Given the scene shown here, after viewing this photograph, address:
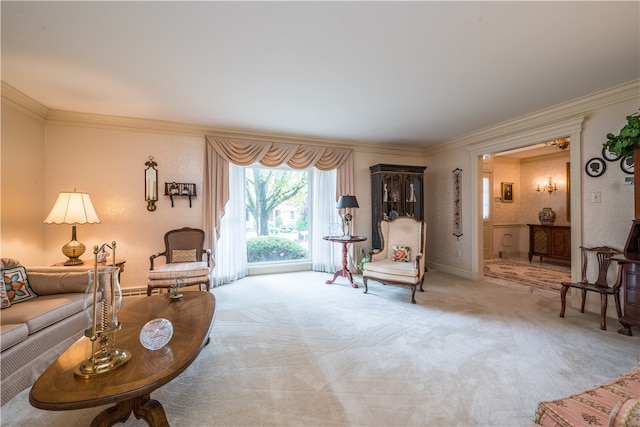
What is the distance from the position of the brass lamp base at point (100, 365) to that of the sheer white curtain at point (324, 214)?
3932 millimetres

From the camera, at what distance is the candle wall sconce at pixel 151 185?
396cm

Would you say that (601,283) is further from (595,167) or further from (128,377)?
(128,377)

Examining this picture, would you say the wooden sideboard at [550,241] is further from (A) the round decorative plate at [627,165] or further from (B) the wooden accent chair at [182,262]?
(B) the wooden accent chair at [182,262]

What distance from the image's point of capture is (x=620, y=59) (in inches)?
95.5

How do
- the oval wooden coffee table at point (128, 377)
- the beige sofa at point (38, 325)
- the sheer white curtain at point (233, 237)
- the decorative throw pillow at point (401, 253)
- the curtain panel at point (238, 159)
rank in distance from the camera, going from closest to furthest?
the oval wooden coffee table at point (128, 377) → the beige sofa at point (38, 325) → the decorative throw pillow at point (401, 253) → the curtain panel at point (238, 159) → the sheer white curtain at point (233, 237)

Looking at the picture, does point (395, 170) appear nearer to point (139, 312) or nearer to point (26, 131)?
point (139, 312)

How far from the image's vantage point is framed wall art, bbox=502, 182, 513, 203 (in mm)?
6914

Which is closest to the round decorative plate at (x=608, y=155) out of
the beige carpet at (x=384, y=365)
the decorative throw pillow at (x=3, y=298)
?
the beige carpet at (x=384, y=365)

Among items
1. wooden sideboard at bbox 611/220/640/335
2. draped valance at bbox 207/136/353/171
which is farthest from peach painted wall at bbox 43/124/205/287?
wooden sideboard at bbox 611/220/640/335

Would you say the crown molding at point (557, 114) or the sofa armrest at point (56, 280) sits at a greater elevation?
the crown molding at point (557, 114)

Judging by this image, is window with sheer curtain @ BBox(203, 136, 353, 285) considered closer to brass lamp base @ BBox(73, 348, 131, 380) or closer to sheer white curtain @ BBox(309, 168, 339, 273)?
sheer white curtain @ BBox(309, 168, 339, 273)

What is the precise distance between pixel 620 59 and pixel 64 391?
446 centimetres

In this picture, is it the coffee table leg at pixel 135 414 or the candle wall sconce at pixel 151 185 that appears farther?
the candle wall sconce at pixel 151 185

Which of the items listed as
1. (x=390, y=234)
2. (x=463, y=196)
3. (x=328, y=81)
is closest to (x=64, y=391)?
(x=328, y=81)
